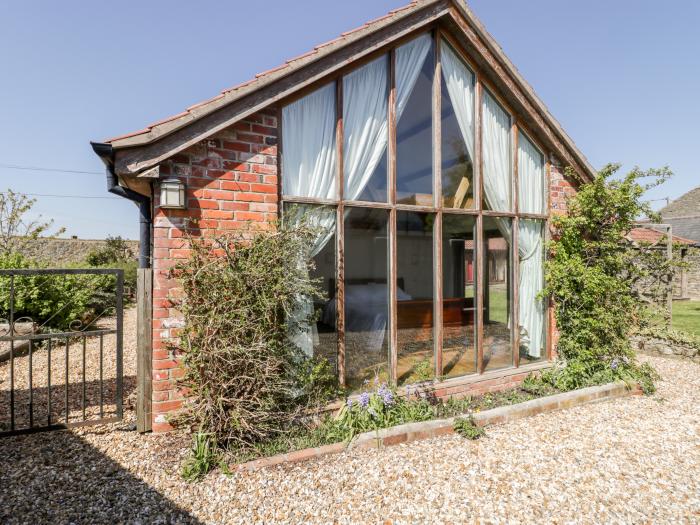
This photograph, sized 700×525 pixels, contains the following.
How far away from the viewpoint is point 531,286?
19.8 ft

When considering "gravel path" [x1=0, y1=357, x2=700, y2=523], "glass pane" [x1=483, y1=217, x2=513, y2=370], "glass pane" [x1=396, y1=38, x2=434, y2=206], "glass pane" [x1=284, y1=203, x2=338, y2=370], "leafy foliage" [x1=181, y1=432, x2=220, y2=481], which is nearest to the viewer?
"gravel path" [x1=0, y1=357, x2=700, y2=523]

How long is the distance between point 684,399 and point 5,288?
11.9 meters

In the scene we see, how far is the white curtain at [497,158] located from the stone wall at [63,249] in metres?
19.8

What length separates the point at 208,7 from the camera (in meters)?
5.73

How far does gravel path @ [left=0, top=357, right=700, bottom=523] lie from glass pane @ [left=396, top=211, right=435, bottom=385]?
118cm

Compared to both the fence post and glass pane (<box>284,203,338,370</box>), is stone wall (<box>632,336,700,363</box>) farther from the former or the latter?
the fence post

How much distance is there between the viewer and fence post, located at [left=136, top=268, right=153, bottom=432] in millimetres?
3846

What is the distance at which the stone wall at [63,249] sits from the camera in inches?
731

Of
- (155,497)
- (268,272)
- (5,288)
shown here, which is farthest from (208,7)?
(5,288)

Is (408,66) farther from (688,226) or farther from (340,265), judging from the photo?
(688,226)

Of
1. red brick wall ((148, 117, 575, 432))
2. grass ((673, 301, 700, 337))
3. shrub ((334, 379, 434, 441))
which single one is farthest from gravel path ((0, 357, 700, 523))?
grass ((673, 301, 700, 337))

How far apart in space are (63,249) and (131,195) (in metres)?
19.8

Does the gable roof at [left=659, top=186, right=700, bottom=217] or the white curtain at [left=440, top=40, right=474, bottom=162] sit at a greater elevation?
the gable roof at [left=659, top=186, right=700, bottom=217]

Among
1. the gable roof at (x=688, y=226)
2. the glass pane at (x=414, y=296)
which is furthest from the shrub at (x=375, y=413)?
the gable roof at (x=688, y=226)
